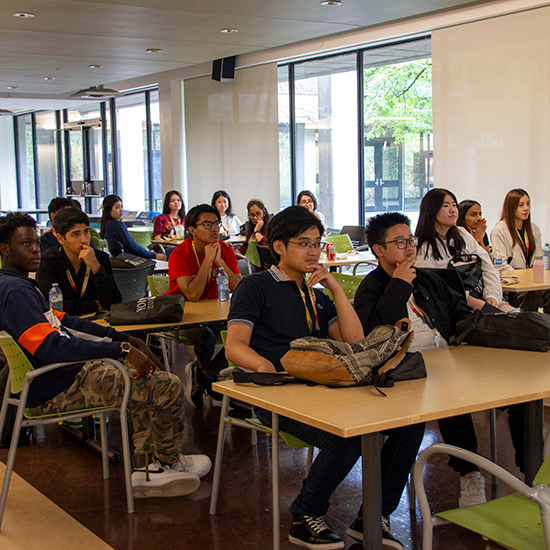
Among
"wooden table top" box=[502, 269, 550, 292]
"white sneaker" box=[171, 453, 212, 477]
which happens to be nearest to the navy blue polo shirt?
"white sneaker" box=[171, 453, 212, 477]

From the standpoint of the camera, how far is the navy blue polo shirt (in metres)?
2.65

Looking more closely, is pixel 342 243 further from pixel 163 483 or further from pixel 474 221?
pixel 163 483

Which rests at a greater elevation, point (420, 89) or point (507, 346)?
point (420, 89)

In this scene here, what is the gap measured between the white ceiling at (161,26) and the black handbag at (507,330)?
4.92m

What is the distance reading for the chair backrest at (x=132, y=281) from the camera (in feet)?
15.6

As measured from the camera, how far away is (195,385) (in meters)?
4.27

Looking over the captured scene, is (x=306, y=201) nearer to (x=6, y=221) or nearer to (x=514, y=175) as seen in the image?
(x=514, y=175)

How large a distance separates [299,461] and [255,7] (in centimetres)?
505

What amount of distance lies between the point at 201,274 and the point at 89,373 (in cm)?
125

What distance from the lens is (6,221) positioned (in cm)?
288

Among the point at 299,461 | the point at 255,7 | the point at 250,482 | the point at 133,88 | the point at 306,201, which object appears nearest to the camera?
the point at 250,482

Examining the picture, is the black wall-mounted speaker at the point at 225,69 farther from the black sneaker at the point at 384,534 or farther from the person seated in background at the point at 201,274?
the black sneaker at the point at 384,534

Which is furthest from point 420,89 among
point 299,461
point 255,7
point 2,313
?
point 2,313

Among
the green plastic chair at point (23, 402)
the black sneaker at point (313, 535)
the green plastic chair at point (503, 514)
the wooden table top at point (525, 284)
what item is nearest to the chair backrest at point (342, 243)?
the wooden table top at point (525, 284)
